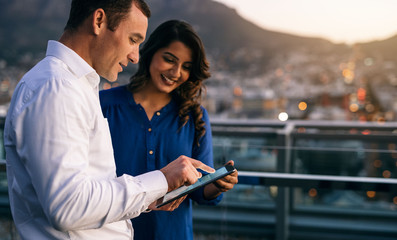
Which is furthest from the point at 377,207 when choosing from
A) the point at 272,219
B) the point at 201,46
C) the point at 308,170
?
the point at 201,46

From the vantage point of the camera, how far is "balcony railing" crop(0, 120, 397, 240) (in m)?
A: 1.85

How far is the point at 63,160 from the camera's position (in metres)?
0.64

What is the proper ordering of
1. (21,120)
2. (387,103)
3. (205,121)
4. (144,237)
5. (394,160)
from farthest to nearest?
(387,103)
(394,160)
(205,121)
(144,237)
(21,120)

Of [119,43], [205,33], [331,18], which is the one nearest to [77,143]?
[119,43]

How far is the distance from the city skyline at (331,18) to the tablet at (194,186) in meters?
9.69

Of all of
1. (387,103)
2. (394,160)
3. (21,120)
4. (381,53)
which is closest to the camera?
(21,120)

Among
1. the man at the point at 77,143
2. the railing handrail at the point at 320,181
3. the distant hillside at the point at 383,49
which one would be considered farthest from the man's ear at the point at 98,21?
the distant hillside at the point at 383,49

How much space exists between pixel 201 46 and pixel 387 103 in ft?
40.1

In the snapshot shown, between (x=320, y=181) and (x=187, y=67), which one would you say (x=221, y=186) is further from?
(x=320, y=181)

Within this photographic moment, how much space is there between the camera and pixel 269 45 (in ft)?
40.1

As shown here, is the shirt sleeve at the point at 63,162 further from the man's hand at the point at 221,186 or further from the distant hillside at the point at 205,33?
the man's hand at the point at 221,186

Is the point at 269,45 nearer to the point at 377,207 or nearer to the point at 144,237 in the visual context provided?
the point at 377,207

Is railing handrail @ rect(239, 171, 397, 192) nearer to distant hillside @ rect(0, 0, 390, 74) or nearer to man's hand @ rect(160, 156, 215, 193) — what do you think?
distant hillside @ rect(0, 0, 390, 74)

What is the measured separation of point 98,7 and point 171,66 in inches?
28.4
